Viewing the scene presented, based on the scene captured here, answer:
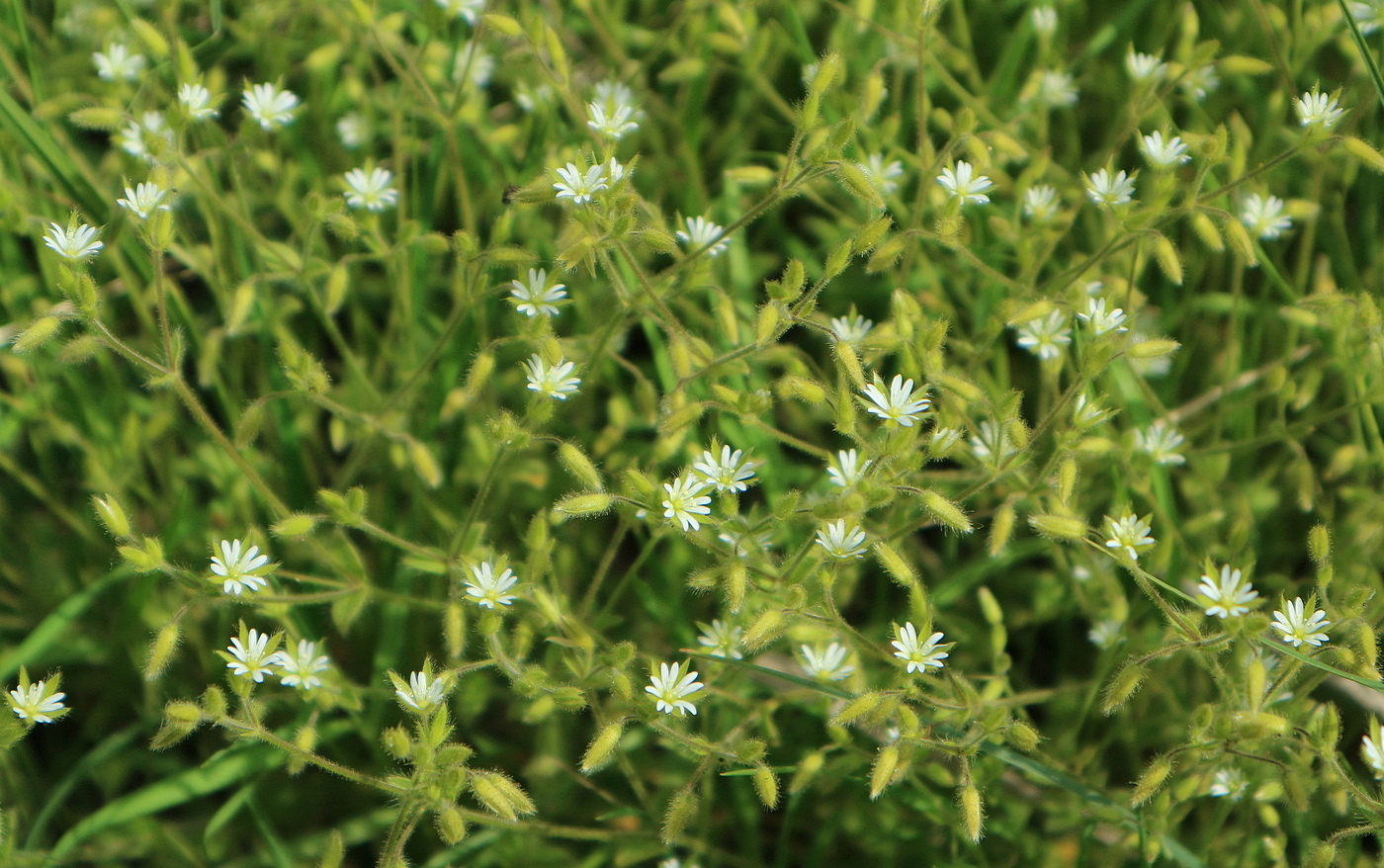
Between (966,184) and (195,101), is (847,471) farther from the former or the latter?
(195,101)

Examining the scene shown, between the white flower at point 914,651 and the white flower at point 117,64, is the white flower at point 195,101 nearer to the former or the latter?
the white flower at point 117,64

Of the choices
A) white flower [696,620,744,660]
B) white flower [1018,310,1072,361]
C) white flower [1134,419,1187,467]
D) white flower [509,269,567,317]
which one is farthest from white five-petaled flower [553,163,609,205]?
white flower [1134,419,1187,467]

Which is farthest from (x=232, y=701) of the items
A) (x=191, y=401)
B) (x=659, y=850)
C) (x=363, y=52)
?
(x=363, y=52)

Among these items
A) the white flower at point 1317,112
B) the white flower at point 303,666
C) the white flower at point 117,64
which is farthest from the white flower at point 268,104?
the white flower at point 1317,112

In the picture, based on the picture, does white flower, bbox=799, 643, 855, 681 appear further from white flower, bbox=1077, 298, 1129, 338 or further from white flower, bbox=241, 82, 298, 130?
white flower, bbox=241, 82, 298, 130

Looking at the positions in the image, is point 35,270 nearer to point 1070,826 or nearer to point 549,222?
point 549,222
